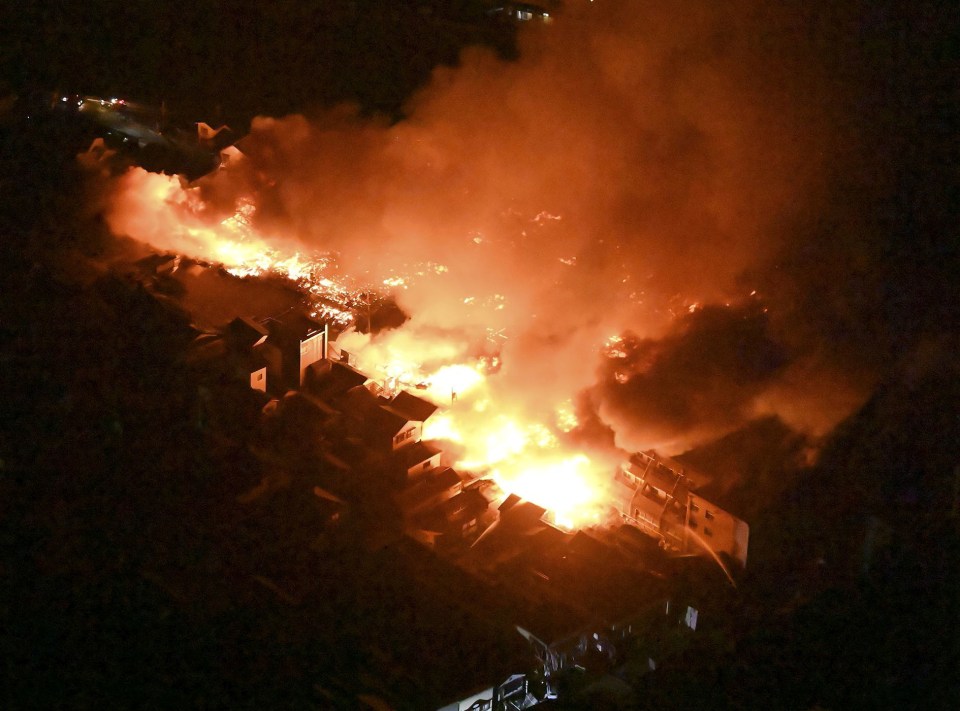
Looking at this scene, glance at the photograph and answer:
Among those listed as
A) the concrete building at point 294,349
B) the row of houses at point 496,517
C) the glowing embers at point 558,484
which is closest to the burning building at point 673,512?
the row of houses at point 496,517

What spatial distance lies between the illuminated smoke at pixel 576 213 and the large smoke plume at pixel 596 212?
0.03ft

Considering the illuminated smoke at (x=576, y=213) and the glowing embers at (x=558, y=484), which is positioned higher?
the illuminated smoke at (x=576, y=213)

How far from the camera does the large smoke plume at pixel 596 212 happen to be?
393 cm

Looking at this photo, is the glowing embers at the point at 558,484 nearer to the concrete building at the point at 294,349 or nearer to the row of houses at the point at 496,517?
the row of houses at the point at 496,517

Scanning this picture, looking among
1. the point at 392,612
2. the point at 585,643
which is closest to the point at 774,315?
the point at 585,643

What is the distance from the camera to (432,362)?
12.9ft

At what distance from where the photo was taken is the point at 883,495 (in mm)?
3664

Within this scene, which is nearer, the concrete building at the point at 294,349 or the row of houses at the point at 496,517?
the row of houses at the point at 496,517

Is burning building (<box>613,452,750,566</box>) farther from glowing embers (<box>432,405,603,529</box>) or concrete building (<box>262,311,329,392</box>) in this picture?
concrete building (<box>262,311,329,392</box>)

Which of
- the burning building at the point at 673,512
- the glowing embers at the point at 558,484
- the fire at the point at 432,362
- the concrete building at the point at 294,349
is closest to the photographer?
the burning building at the point at 673,512

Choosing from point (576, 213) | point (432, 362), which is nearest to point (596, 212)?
point (576, 213)

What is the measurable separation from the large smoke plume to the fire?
0.26 ft

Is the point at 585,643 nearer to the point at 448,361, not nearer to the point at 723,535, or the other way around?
the point at 723,535

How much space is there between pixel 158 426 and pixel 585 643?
1811mm
